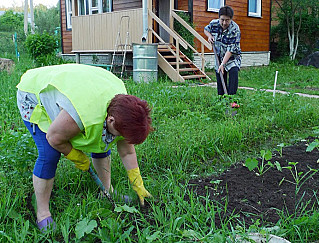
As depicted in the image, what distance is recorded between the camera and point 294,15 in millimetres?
17281

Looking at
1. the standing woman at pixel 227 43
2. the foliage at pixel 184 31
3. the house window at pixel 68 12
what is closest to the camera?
the standing woman at pixel 227 43

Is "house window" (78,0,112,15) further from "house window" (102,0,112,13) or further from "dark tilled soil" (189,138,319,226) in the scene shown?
"dark tilled soil" (189,138,319,226)

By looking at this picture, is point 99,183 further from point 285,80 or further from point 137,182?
point 285,80

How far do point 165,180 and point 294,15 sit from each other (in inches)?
638

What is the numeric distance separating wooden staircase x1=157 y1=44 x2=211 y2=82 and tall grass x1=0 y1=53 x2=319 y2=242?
445cm

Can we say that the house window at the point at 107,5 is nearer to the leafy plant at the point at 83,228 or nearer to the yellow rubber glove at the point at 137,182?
the yellow rubber glove at the point at 137,182

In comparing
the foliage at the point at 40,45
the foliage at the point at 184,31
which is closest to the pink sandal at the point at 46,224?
the foliage at the point at 184,31

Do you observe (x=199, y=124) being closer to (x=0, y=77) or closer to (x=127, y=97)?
(x=127, y=97)

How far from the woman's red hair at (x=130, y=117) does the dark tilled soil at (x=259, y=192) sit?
77 centimetres

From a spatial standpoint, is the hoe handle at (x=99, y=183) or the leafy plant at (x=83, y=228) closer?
the leafy plant at (x=83, y=228)

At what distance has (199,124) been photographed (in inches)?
181

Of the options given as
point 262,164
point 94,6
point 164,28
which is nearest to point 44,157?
point 262,164

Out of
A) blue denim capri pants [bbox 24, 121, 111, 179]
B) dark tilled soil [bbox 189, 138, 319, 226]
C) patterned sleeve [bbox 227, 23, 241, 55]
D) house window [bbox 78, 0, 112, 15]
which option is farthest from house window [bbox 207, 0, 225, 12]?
blue denim capri pants [bbox 24, 121, 111, 179]

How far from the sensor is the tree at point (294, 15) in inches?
623
